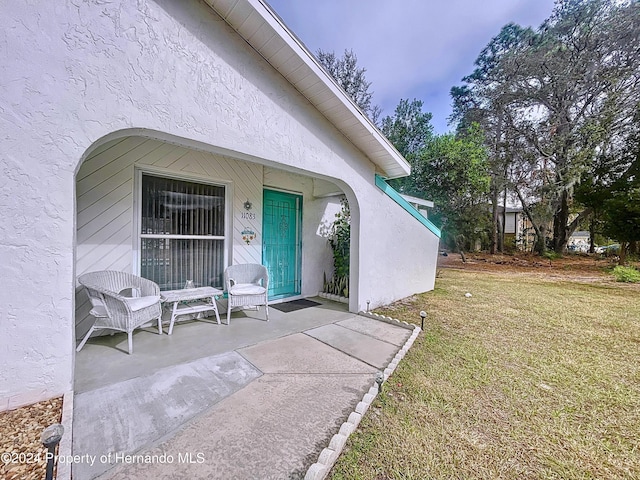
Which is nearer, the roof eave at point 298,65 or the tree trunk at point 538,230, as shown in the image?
the roof eave at point 298,65

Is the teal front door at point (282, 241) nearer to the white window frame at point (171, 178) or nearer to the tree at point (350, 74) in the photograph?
the white window frame at point (171, 178)

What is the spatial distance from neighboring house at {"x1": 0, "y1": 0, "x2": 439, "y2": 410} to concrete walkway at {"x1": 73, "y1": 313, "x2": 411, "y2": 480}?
72 centimetres

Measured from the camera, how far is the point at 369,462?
1.85 metres

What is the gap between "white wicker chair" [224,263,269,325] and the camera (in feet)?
14.6

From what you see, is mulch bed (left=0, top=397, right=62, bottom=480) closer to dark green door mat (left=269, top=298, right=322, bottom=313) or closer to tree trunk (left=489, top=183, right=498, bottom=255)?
dark green door mat (left=269, top=298, right=322, bottom=313)

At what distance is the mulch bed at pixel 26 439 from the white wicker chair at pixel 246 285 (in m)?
2.35

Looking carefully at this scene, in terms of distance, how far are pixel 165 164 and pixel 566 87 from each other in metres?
21.3

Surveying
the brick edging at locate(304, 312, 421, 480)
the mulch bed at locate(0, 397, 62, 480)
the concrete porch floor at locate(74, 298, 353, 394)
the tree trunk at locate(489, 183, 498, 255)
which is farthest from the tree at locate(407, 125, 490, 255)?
the mulch bed at locate(0, 397, 62, 480)

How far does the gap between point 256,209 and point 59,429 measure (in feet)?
14.7

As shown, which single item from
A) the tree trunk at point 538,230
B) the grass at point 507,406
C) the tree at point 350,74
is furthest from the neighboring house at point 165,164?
the tree trunk at point 538,230

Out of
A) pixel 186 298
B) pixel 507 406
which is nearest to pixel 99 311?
pixel 186 298

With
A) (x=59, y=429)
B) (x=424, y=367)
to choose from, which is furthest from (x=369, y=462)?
(x=59, y=429)

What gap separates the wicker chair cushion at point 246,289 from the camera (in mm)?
4512

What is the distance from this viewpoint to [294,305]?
5.84 metres
